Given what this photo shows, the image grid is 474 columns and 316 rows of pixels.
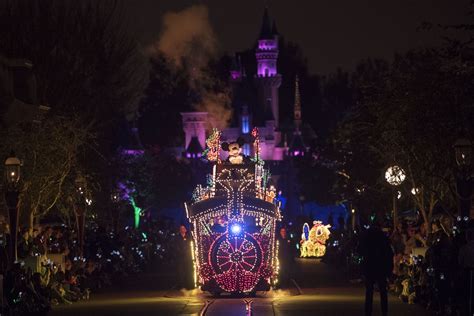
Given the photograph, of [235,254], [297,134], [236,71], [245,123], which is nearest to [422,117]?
[235,254]

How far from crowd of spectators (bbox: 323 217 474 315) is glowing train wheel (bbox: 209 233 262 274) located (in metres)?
2.90

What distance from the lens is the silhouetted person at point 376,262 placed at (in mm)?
23125

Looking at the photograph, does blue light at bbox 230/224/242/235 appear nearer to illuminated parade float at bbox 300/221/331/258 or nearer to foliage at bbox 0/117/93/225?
foliage at bbox 0/117/93/225

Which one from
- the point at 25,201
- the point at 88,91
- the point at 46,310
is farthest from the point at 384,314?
the point at 88,91

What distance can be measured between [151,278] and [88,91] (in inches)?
441

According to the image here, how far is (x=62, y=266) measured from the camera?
3108 centimetres

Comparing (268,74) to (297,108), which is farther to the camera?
(268,74)

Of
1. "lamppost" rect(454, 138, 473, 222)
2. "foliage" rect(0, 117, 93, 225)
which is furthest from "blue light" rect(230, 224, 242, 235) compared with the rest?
"lamppost" rect(454, 138, 473, 222)

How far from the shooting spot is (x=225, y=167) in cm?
3256

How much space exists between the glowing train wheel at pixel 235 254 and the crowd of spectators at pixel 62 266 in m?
3.49

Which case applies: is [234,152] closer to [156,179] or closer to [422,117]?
[422,117]

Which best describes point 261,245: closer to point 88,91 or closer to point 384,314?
point 384,314

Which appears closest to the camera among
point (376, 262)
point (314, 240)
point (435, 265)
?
point (376, 262)

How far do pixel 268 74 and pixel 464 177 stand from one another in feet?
501
